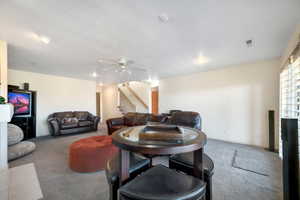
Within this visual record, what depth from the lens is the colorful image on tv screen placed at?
3.73 m

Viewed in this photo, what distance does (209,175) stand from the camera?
45.9 inches

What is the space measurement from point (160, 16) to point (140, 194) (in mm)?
1990

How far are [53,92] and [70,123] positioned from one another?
1654mm

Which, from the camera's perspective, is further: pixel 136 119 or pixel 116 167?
pixel 136 119

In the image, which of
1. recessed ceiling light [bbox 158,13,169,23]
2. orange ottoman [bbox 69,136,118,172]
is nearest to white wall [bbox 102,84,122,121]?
orange ottoman [bbox 69,136,118,172]

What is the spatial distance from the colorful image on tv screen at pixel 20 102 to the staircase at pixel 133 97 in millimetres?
4234

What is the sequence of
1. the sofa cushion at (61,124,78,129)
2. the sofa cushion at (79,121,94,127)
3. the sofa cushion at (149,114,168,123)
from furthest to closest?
the sofa cushion at (79,121,94,127), the sofa cushion at (61,124,78,129), the sofa cushion at (149,114,168,123)

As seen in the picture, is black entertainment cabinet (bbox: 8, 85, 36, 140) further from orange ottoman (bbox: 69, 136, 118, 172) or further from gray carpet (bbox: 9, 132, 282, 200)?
orange ottoman (bbox: 69, 136, 118, 172)

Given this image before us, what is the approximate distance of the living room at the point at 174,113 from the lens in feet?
3.68

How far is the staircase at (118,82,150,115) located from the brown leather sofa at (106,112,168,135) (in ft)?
7.40

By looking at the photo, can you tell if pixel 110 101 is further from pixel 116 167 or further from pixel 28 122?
pixel 116 167

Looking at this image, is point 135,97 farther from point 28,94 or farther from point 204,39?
point 204,39

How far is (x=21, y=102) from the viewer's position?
3.98 metres

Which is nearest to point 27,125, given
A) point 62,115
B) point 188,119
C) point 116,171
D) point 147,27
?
point 62,115
